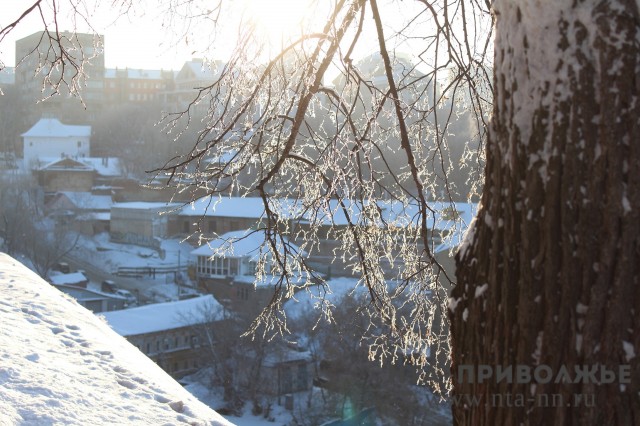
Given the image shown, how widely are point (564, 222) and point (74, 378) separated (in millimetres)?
3253

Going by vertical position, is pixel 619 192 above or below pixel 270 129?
below

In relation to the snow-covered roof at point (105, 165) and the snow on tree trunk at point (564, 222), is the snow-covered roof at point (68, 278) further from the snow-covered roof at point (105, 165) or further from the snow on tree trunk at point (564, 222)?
the snow on tree trunk at point (564, 222)

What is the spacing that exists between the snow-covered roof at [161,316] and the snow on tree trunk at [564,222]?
64.5ft

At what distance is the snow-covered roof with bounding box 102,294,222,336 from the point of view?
20.8 m

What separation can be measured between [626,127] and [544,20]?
281 mm

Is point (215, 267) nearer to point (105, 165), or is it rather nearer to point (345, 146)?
point (105, 165)

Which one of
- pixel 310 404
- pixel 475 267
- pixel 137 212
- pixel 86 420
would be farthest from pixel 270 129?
pixel 137 212

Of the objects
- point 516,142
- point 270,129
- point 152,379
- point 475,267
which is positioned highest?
Answer: point 270,129

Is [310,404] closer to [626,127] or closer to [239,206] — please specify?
[239,206]

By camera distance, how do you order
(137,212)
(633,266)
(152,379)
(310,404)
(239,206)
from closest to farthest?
(633,266) < (152,379) < (310,404) < (239,206) < (137,212)

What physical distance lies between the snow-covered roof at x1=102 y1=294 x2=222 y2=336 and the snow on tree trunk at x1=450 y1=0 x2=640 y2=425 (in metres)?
19.6

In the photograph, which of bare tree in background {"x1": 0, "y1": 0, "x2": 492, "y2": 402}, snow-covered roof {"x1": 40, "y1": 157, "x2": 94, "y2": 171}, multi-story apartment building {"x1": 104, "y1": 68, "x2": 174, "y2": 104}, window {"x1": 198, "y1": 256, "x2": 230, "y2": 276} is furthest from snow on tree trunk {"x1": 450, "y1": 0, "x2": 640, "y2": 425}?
multi-story apartment building {"x1": 104, "y1": 68, "x2": 174, "y2": 104}

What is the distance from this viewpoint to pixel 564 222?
1425 millimetres

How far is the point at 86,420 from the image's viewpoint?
3.45 meters
